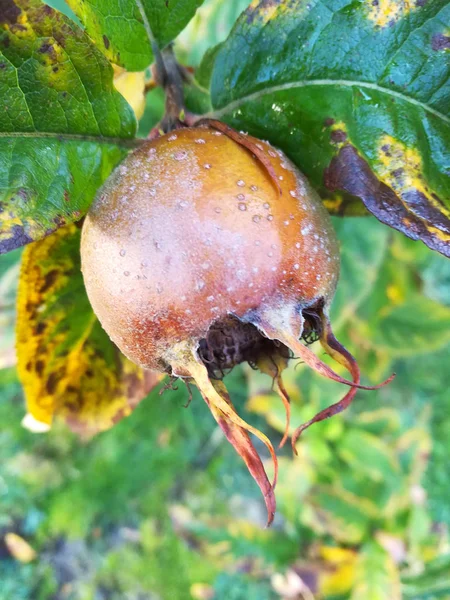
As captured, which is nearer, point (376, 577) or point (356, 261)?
point (356, 261)

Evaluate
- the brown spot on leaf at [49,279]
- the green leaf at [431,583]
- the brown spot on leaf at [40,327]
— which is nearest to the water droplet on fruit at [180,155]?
the brown spot on leaf at [49,279]

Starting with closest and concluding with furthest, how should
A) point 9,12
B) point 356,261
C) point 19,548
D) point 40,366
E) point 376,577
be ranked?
point 9,12 < point 40,366 < point 356,261 < point 376,577 < point 19,548

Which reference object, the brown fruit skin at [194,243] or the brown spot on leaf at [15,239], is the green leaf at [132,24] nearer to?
the brown fruit skin at [194,243]

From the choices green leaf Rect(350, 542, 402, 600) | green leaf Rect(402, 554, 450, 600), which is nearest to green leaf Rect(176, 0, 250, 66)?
green leaf Rect(402, 554, 450, 600)

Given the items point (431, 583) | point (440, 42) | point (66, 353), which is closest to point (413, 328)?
point (431, 583)

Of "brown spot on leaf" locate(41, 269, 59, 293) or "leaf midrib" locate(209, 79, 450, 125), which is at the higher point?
"leaf midrib" locate(209, 79, 450, 125)

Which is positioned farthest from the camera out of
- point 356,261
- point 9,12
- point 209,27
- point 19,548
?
point 19,548

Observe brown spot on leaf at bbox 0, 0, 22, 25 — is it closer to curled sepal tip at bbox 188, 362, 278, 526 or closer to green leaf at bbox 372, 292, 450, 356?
curled sepal tip at bbox 188, 362, 278, 526

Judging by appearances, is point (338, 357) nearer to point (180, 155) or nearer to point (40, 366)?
point (180, 155)
